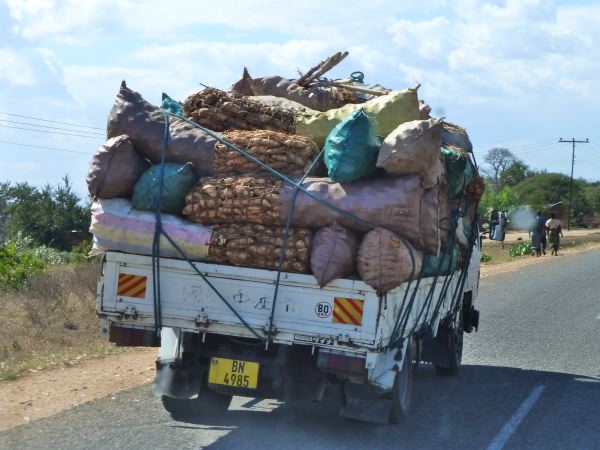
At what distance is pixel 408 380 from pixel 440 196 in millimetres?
1529

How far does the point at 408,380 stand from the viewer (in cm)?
768

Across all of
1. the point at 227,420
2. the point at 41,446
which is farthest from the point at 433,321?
the point at 41,446

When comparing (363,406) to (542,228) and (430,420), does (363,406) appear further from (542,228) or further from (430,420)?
(542,228)

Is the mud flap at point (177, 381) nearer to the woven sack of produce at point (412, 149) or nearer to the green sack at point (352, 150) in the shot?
the green sack at point (352, 150)

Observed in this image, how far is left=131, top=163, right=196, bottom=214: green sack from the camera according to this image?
267 inches

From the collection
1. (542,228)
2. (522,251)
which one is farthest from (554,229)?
(522,251)

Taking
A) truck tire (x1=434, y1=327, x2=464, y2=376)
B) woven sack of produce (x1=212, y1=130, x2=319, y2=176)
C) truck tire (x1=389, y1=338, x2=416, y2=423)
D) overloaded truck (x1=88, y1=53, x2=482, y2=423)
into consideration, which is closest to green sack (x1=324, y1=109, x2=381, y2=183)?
overloaded truck (x1=88, y1=53, x2=482, y2=423)

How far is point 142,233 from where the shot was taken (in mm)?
6652

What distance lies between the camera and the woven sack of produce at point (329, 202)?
255 inches

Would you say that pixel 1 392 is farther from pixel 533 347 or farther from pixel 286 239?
pixel 533 347

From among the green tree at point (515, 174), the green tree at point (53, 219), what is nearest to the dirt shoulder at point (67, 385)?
the green tree at point (53, 219)

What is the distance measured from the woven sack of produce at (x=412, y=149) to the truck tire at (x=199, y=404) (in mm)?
2298

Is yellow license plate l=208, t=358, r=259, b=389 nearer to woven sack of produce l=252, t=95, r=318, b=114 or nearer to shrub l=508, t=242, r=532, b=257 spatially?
woven sack of produce l=252, t=95, r=318, b=114

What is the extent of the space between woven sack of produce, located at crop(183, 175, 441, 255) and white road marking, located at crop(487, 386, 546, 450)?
1605 millimetres
